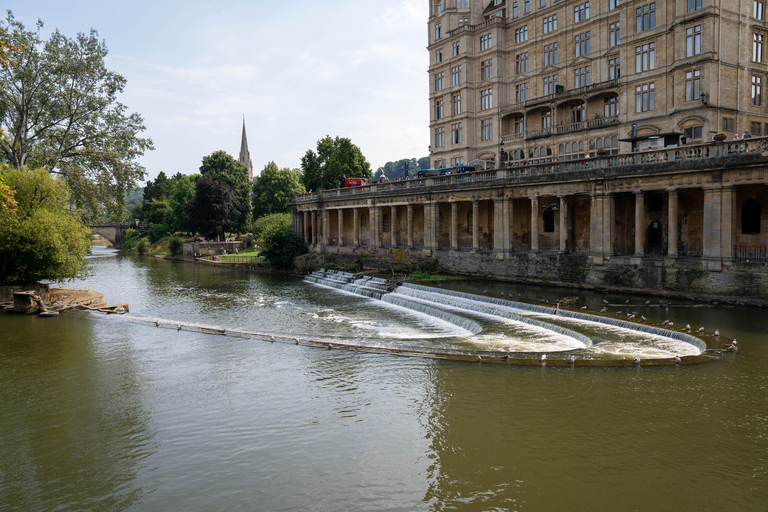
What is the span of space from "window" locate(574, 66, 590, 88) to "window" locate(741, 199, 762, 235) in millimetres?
21193

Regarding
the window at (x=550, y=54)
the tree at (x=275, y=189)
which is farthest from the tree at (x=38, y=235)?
the tree at (x=275, y=189)

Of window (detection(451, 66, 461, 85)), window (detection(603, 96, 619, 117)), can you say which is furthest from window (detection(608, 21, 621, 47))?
window (detection(451, 66, 461, 85))

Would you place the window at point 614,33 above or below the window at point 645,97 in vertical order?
above

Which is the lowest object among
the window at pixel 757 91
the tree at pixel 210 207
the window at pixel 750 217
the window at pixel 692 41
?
the window at pixel 750 217

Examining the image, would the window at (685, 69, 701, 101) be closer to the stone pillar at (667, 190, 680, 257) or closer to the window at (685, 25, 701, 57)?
the window at (685, 25, 701, 57)

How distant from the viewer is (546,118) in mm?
51375

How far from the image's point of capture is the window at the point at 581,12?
47062 mm

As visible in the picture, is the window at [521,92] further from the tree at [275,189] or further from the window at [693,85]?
the tree at [275,189]

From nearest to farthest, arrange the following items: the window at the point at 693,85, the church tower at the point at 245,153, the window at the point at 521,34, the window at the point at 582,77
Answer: the window at the point at 693,85
the window at the point at 582,77
the window at the point at 521,34
the church tower at the point at 245,153

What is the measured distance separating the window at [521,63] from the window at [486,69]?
273 centimetres

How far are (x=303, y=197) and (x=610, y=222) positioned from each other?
4037 cm

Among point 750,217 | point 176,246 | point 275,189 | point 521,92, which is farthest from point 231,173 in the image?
point 750,217

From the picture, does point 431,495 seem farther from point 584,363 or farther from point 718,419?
point 584,363

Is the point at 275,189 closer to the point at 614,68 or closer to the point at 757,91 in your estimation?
the point at 614,68
